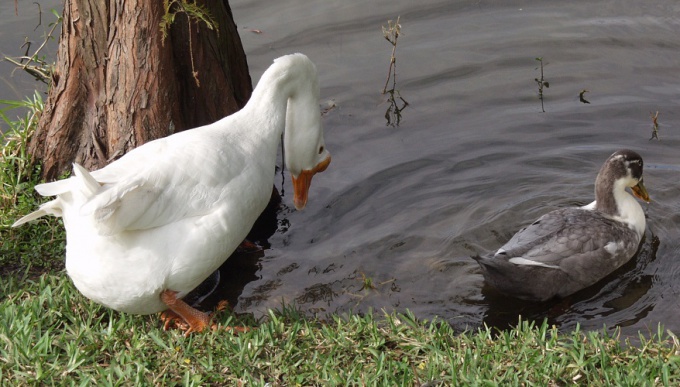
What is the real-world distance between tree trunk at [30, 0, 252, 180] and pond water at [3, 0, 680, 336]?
1.21m

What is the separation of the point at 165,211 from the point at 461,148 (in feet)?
11.9

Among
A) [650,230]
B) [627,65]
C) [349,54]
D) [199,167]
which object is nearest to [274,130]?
[199,167]

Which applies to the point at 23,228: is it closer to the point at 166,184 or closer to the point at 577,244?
the point at 166,184

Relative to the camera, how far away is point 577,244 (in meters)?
6.06

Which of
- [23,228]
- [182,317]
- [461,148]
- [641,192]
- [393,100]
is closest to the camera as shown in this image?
[182,317]

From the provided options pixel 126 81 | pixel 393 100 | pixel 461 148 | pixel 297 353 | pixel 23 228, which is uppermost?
pixel 126 81

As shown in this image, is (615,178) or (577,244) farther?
(615,178)

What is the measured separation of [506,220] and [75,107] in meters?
3.41

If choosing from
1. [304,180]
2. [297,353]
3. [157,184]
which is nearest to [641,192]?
[304,180]

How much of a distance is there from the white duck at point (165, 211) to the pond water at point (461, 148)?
1.16 meters

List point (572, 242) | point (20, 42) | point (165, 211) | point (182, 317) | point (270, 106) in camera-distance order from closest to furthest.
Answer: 1. point (165, 211)
2. point (182, 317)
3. point (270, 106)
4. point (572, 242)
5. point (20, 42)

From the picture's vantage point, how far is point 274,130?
533cm

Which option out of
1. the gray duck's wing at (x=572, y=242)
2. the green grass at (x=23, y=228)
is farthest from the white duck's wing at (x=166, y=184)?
the gray duck's wing at (x=572, y=242)

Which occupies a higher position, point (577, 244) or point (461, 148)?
point (461, 148)
